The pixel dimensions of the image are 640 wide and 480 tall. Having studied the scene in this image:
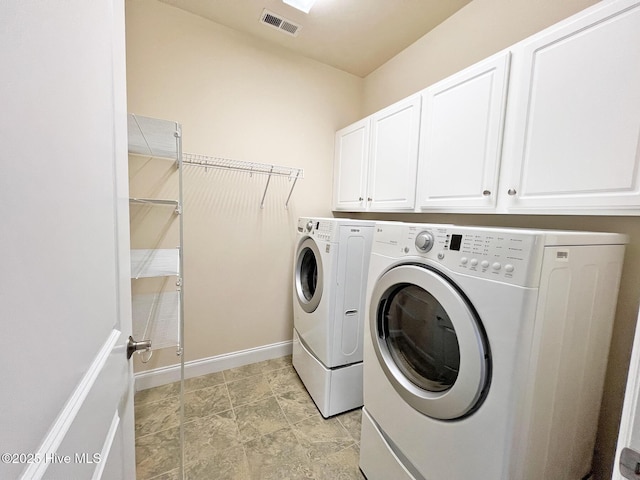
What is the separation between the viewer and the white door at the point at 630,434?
1.36 ft

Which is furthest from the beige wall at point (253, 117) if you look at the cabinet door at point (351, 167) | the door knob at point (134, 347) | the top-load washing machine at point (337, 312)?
the door knob at point (134, 347)

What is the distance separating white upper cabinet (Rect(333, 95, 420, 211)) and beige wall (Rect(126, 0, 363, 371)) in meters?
0.23

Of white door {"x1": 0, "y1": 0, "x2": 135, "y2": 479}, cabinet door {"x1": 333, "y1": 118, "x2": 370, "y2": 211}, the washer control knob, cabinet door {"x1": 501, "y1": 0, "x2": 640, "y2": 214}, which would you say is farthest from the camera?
cabinet door {"x1": 333, "y1": 118, "x2": 370, "y2": 211}

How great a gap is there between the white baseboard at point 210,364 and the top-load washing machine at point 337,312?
0.61 m

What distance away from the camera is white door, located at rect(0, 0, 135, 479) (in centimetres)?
28

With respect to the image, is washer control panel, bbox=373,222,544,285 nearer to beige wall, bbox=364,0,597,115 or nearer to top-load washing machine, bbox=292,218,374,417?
top-load washing machine, bbox=292,218,374,417

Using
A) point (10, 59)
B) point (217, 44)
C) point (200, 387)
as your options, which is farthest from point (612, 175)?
point (200, 387)

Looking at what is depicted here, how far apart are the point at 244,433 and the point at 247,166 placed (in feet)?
6.04

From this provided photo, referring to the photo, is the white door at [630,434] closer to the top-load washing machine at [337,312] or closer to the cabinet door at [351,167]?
the top-load washing machine at [337,312]

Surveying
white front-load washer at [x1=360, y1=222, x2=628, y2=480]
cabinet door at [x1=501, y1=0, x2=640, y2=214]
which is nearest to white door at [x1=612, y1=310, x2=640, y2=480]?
white front-load washer at [x1=360, y1=222, x2=628, y2=480]

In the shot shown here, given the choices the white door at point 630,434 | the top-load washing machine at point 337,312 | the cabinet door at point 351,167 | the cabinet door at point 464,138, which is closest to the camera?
the white door at point 630,434

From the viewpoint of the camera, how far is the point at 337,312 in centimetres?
157

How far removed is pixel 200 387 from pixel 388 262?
1.75 m

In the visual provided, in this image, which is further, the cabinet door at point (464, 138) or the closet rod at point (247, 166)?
the closet rod at point (247, 166)
